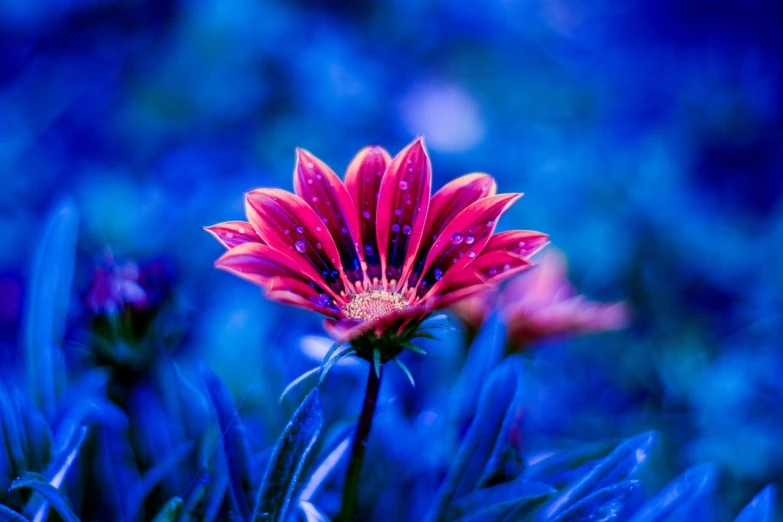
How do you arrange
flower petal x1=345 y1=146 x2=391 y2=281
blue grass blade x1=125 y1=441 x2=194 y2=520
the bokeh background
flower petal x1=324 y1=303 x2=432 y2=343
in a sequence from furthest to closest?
the bokeh background, blue grass blade x1=125 y1=441 x2=194 y2=520, flower petal x1=345 y1=146 x2=391 y2=281, flower petal x1=324 y1=303 x2=432 y2=343

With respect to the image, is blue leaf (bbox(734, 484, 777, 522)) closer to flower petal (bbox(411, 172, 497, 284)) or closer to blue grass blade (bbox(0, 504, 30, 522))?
flower petal (bbox(411, 172, 497, 284))

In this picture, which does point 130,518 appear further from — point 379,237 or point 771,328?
point 771,328

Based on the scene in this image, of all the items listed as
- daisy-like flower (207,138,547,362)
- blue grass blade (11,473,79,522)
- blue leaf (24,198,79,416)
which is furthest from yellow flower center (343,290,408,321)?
blue leaf (24,198,79,416)

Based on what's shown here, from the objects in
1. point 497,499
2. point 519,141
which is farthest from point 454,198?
point 519,141

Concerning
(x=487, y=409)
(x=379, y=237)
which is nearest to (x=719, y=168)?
(x=487, y=409)

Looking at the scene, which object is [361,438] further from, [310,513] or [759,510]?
[759,510]

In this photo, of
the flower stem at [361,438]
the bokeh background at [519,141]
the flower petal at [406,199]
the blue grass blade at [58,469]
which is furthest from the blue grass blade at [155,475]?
the bokeh background at [519,141]

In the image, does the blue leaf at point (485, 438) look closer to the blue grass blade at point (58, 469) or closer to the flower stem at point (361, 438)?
the flower stem at point (361, 438)
